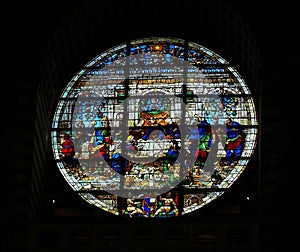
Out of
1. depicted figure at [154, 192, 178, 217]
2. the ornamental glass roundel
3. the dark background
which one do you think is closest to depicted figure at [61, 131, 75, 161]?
the ornamental glass roundel

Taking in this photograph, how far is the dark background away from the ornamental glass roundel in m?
1.44

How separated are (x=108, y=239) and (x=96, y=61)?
15.2 ft

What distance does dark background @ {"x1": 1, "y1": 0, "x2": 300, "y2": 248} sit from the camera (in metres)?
19.2

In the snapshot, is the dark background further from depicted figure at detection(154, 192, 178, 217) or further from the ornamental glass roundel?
depicted figure at detection(154, 192, 178, 217)

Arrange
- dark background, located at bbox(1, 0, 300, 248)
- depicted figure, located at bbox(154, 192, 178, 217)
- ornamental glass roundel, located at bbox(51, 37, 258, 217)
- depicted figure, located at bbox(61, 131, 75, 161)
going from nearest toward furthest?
dark background, located at bbox(1, 0, 300, 248)
depicted figure, located at bbox(154, 192, 178, 217)
ornamental glass roundel, located at bbox(51, 37, 258, 217)
depicted figure, located at bbox(61, 131, 75, 161)

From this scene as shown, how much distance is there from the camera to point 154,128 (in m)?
21.6
